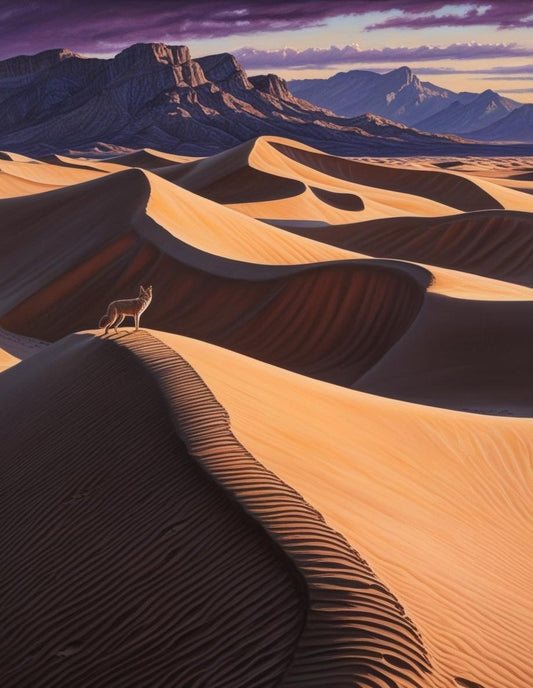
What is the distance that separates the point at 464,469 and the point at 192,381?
9.99 feet

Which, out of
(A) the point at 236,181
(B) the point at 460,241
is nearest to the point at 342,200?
(A) the point at 236,181

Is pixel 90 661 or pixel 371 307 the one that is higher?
pixel 90 661

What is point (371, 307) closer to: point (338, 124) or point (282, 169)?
point (282, 169)

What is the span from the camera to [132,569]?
628 cm

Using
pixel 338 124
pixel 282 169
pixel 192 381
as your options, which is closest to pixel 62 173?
pixel 282 169

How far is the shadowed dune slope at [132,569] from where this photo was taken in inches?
206

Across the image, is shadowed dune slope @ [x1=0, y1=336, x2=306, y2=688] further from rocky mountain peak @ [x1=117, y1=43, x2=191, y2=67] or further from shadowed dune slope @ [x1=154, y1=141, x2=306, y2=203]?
rocky mountain peak @ [x1=117, y1=43, x2=191, y2=67]

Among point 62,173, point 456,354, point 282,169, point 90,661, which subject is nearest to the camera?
point 90,661

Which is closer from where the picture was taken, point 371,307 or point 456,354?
point 456,354

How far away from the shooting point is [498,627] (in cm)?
618

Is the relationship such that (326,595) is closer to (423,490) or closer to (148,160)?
(423,490)

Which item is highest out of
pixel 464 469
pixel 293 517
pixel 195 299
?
pixel 293 517

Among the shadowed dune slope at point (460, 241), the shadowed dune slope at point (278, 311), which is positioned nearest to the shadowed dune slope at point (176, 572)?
the shadowed dune slope at point (278, 311)

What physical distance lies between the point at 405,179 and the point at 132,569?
59702 millimetres
